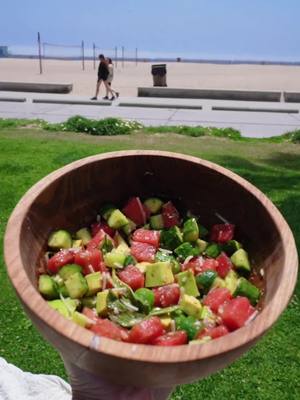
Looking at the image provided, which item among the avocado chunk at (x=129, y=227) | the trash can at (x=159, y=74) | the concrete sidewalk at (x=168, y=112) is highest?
the trash can at (x=159, y=74)

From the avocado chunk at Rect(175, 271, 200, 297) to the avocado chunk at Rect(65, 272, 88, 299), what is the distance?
315mm

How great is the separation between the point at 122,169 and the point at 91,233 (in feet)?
0.89

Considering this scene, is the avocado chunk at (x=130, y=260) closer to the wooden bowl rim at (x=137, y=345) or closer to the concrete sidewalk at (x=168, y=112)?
the wooden bowl rim at (x=137, y=345)

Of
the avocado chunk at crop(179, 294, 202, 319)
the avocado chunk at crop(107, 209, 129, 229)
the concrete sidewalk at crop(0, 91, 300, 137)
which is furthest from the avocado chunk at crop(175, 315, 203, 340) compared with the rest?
the concrete sidewalk at crop(0, 91, 300, 137)

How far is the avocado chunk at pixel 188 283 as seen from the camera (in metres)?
1.79

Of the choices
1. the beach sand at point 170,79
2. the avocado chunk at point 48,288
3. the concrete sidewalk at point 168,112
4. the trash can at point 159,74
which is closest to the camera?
the avocado chunk at point 48,288

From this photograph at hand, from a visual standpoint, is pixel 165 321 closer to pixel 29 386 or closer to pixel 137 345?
pixel 137 345

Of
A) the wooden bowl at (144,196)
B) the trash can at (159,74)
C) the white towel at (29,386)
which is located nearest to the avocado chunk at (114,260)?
the wooden bowl at (144,196)

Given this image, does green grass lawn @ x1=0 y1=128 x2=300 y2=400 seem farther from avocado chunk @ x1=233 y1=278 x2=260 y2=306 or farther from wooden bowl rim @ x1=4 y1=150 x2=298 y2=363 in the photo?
wooden bowl rim @ x1=4 y1=150 x2=298 y2=363

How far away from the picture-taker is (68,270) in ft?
5.87

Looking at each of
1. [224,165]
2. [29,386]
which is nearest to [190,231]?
[29,386]

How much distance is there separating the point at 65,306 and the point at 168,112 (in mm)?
14000

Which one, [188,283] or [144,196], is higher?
[144,196]

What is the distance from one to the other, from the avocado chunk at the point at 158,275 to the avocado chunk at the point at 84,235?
306 millimetres
